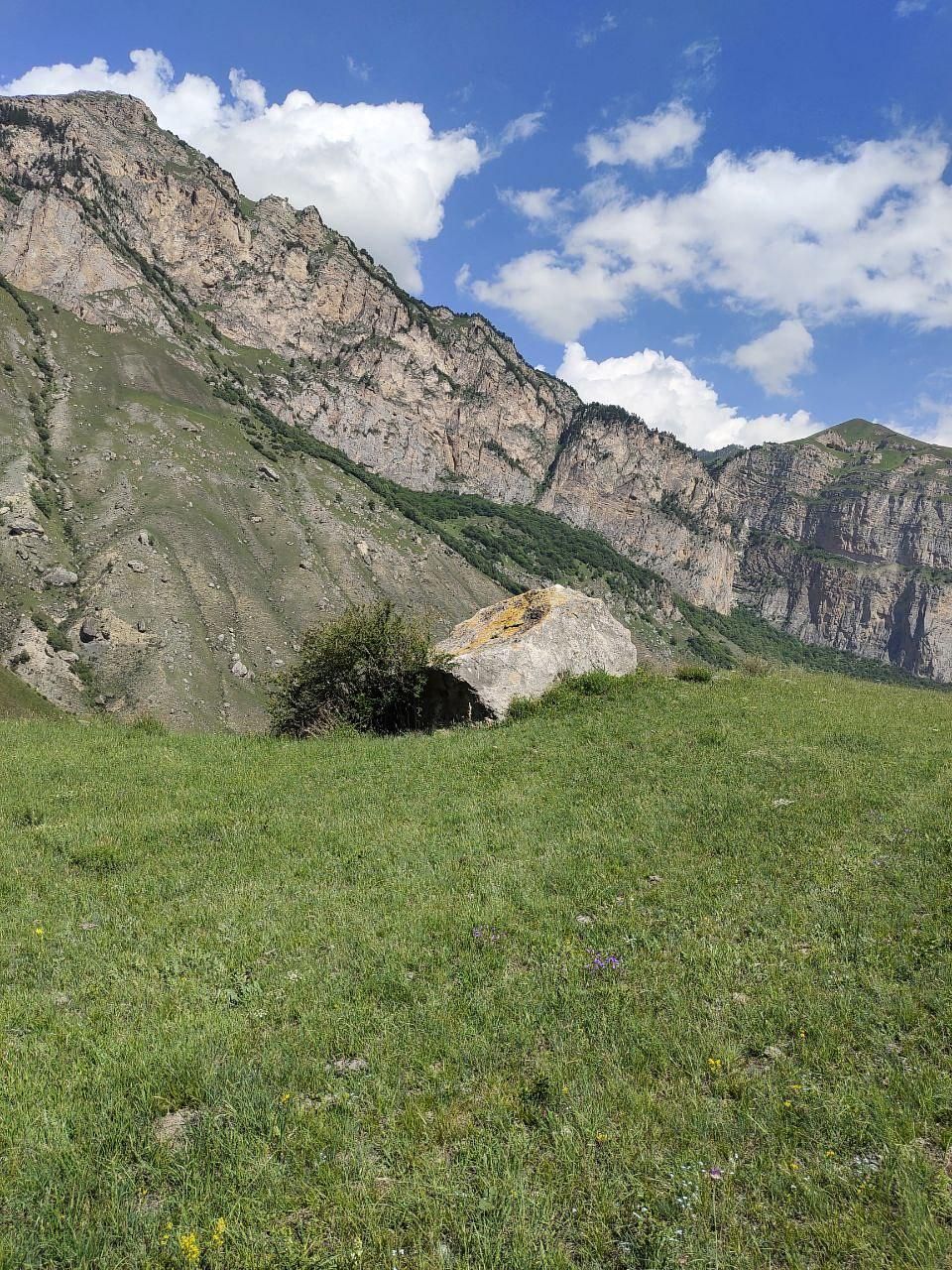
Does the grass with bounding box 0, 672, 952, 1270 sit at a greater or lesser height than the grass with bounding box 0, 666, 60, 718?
greater

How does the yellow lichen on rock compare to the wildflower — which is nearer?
the wildflower

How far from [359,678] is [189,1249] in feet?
56.1

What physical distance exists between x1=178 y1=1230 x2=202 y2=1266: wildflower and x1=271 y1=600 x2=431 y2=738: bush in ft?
52.0

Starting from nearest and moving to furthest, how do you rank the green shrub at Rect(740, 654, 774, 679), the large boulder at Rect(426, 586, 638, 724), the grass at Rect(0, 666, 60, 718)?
the large boulder at Rect(426, 586, 638, 724) → the green shrub at Rect(740, 654, 774, 679) → the grass at Rect(0, 666, 60, 718)

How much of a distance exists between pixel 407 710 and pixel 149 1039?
49.2 ft

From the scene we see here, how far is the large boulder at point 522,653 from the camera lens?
59.5ft

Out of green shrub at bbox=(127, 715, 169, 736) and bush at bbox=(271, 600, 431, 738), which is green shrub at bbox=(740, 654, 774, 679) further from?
green shrub at bbox=(127, 715, 169, 736)

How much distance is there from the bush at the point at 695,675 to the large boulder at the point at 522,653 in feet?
5.45

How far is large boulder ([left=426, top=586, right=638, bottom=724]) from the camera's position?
18.1m

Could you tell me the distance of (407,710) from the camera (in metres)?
20.1

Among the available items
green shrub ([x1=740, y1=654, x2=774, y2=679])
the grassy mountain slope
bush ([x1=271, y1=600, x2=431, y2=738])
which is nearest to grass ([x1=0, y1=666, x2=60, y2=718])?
the grassy mountain slope

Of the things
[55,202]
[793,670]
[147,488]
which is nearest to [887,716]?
[793,670]

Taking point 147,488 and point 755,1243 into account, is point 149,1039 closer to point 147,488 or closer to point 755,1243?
point 755,1243

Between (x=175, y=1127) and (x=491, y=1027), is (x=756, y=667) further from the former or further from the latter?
(x=175, y=1127)
